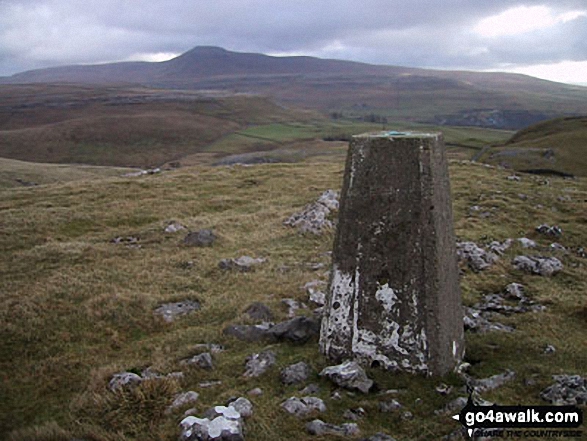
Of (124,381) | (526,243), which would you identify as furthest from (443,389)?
(526,243)

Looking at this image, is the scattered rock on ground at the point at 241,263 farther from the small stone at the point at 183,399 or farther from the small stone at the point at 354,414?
the small stone at the point at 354,414

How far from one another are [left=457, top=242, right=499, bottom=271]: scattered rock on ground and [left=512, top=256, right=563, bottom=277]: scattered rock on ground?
69 cm

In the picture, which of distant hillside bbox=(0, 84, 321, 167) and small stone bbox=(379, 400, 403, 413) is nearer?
small stone bbox=(379, 400, 403, 413)

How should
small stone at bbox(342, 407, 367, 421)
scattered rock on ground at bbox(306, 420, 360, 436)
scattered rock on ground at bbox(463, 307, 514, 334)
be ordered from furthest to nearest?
scattered rock on ground at bbox(463, 307, 514, 334) < small stone at bbox(342, 407, 367, 421) < scattered rock on ground at bbox(306, 420, 360, 436)

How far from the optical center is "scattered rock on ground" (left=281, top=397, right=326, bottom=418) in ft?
23.4

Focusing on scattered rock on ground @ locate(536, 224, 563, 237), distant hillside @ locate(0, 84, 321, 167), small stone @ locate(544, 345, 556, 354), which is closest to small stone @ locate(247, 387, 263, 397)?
small stone @ locate(544, 345, 556, 354)

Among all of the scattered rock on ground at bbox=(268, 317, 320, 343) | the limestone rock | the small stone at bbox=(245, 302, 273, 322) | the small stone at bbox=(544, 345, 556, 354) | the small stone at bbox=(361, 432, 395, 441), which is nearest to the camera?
the small stone at bbox=(361, 432, 395, 441)

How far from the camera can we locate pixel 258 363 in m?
8.85

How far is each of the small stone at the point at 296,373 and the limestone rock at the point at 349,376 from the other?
0.33m

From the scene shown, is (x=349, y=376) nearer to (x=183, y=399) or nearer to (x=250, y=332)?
(x=183, y=399)

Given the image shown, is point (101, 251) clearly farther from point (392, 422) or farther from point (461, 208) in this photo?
point (461, 208)

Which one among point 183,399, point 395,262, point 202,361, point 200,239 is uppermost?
point 395,262

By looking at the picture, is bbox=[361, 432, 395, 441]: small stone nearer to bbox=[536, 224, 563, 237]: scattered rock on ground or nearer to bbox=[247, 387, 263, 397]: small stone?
bbox=[247, 387, 263, 397]: small stone

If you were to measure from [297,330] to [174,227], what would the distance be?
40.4 ft
